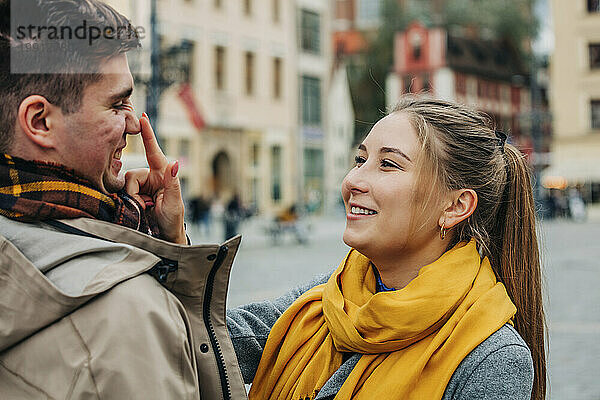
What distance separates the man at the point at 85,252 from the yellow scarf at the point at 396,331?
0.43 metres

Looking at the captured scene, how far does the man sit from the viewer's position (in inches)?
61.4

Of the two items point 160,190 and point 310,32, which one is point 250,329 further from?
point 310,32

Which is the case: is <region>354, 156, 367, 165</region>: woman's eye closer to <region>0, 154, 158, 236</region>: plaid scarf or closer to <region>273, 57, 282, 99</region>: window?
<region>0, 154, 158, 236</region>: plaid scarf

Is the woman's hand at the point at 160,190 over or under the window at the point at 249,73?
under

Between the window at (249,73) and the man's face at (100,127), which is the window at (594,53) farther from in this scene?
the man's face at (100,127)

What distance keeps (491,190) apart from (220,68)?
34.2 m

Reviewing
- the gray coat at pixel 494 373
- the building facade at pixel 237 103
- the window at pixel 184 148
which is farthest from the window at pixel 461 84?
the gray coat at pixel 494 373

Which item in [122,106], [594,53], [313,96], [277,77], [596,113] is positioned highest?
[594,53]

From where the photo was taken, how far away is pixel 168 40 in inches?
1229

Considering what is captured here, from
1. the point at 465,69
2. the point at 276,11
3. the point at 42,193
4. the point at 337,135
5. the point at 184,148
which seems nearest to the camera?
the point at 42,193

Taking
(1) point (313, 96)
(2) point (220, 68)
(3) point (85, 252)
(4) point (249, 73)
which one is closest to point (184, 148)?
(2) point (220, 68)

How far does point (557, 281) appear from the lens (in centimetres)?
1281

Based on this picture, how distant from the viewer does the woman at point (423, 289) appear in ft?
6.93

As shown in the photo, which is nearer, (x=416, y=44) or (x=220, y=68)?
(x=220, y=68)
